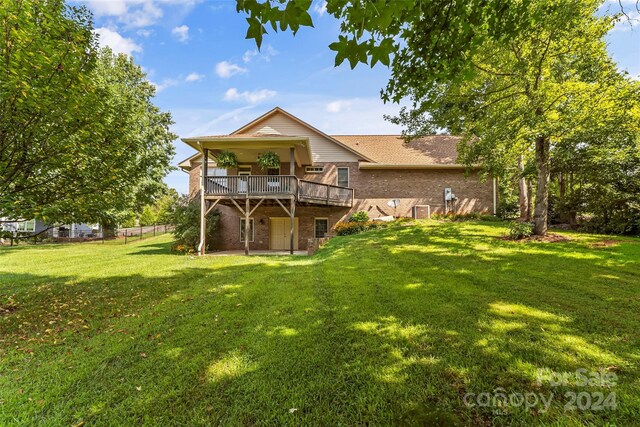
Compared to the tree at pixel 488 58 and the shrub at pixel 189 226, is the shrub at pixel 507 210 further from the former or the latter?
the shrub at pixel 189 226

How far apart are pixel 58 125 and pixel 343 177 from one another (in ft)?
43.8

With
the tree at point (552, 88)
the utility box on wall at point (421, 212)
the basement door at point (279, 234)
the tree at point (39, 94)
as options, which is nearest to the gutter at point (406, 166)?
the utility box on wall at point (421, 212)

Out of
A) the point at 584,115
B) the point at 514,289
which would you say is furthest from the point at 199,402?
the point at 584,115

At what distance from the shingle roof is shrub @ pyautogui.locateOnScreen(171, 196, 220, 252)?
10625 mm

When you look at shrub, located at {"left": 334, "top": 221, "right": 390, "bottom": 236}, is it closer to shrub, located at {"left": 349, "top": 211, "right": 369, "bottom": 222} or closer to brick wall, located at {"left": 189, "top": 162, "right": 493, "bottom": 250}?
shrub, located at {"left": 349, "top": 211, "right": 369, "bottom": 222}

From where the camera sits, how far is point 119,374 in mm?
2750

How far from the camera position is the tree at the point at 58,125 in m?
3.76

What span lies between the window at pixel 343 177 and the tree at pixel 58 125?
11.9 metres

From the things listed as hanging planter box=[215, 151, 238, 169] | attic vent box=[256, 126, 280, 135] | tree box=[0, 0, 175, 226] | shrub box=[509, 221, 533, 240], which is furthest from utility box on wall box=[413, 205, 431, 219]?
tree box=[0, 0, 175, 226]

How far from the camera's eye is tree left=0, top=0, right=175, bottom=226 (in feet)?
12.3

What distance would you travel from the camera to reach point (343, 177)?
645 inches

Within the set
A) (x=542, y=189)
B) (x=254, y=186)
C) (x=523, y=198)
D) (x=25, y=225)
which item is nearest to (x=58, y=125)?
(x=254, y=186)

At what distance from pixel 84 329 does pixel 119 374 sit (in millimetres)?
1932

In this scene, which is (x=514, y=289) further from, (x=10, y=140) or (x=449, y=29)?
(x=10, y=140)
